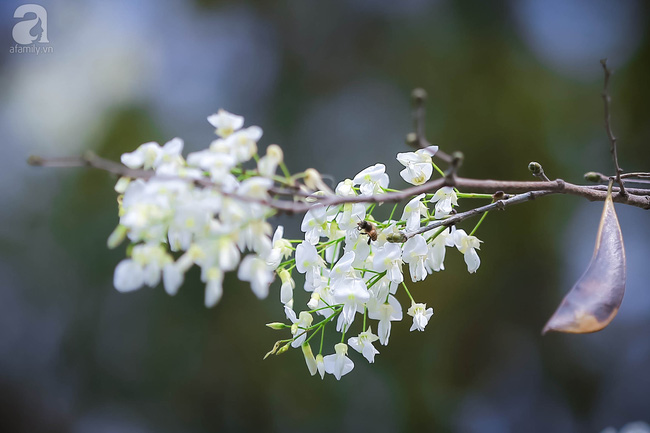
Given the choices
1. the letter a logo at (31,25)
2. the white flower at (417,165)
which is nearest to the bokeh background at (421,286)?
the letter a logo at (31,25)

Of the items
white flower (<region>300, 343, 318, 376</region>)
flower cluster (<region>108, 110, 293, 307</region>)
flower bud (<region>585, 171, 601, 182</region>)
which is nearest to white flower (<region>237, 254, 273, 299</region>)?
flower cluster (<region>108, 110, 293, 307</region>)

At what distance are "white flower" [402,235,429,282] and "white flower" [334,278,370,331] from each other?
0.06m

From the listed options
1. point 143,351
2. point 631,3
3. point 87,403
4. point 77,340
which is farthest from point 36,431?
point 631,3

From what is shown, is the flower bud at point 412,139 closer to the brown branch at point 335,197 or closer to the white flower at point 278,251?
the brown branch at point 335,197

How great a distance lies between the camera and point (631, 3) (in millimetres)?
2645

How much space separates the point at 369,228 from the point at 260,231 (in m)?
0.18

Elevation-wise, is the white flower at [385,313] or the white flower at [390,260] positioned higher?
the white flower at [390,260]

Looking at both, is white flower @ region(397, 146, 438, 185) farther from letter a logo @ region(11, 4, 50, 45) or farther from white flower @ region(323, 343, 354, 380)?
letter a logo @ region(11, 4, 50, 45)

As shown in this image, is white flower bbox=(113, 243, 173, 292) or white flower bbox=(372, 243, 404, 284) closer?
white flower bbox=(113, 243, 173, 292)

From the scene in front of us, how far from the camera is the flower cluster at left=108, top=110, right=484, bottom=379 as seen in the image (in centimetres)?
41

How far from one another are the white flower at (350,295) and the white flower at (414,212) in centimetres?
9

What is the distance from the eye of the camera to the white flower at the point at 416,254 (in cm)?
58

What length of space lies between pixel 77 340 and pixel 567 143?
265cm

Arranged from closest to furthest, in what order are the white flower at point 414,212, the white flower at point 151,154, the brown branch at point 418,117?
1. the brown branch at point 418,117
2. the white flower at point 151,154
3. the white flower at point 414,212
